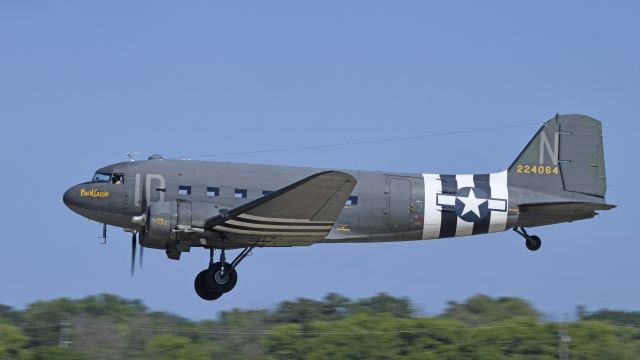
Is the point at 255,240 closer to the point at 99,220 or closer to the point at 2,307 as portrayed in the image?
the point at 99,220

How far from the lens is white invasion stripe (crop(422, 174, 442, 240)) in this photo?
22562 millimetres

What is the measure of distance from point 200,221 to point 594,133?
9231 mm

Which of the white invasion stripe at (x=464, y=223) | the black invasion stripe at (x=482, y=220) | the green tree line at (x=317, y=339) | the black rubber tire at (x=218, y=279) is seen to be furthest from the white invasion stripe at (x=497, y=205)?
the black rubber tire at (x=218, y=279)

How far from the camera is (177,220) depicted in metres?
20.8

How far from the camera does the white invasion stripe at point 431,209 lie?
22562 mm

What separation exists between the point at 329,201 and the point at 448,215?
3.75m

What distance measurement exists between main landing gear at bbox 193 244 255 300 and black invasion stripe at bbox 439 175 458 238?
412 centimetres

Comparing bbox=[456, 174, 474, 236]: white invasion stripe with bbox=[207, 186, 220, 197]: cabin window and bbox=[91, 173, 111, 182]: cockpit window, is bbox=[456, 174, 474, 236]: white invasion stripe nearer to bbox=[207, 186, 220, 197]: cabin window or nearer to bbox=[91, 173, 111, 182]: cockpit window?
bbox=[207, 186, 220, 197]: cabin window

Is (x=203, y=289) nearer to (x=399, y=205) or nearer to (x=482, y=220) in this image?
(x=399, y=205)

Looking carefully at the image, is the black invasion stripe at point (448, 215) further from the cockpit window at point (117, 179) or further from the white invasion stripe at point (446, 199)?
the cockpit window at point (117, 179)

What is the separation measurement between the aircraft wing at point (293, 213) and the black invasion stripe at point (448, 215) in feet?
9.18

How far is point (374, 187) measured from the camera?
22359 mm

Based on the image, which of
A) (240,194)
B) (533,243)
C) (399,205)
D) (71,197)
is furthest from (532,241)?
(71,197)

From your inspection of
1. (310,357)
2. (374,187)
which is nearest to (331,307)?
(310,357)
